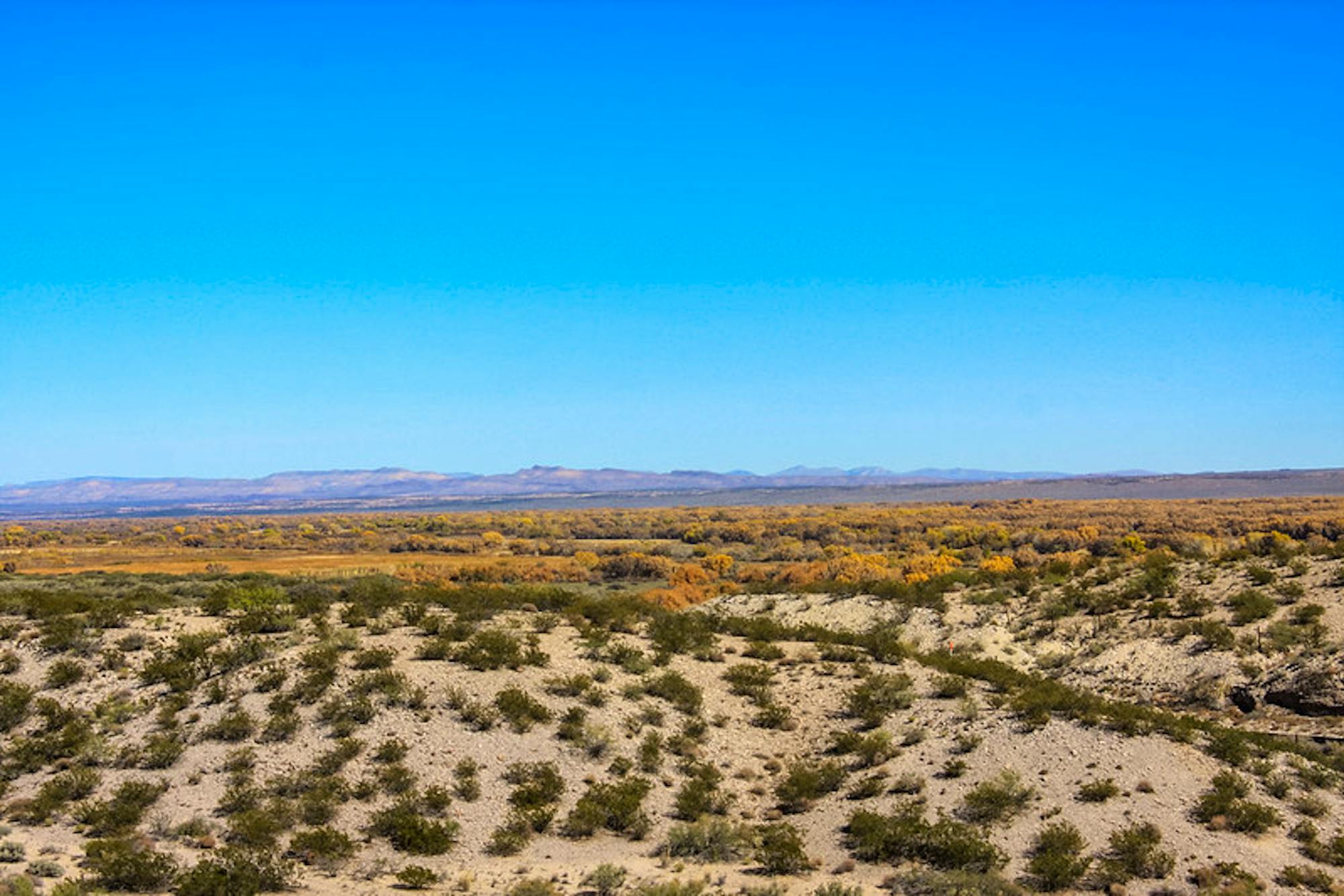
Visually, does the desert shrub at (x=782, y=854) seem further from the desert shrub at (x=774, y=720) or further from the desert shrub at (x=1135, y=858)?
the desert shrub at (x=774, y=720)

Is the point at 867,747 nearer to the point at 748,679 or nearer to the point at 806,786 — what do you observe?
the point at 806,786

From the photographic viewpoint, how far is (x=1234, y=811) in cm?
1427

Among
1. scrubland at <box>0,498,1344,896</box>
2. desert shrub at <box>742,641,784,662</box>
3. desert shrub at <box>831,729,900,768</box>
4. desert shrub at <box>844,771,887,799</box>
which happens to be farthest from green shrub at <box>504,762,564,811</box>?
desert shrub at <box>742,641,784,662</box>

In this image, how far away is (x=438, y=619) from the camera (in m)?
22.0

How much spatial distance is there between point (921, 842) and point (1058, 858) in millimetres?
1900

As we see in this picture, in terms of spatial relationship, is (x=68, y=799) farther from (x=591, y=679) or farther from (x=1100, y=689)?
(x=1100, y=689)

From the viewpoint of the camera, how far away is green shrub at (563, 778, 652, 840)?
14.9m

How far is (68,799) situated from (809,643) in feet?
52.7

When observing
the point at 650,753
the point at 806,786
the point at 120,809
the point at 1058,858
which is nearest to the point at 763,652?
the point at 650,753

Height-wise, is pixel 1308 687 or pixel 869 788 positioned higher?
pixel 1308 687

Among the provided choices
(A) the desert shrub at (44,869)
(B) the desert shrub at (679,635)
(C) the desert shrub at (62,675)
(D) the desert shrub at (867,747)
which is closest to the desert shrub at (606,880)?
(D) the desert shrub at (867,747)

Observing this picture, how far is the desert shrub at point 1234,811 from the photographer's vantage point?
46.3 feet

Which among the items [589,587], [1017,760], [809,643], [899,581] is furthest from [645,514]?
[1017,760]

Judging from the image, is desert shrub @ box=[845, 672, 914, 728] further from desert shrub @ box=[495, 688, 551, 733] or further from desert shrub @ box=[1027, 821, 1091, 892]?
desert shrub @ box=[495, 688, 551, 733]
